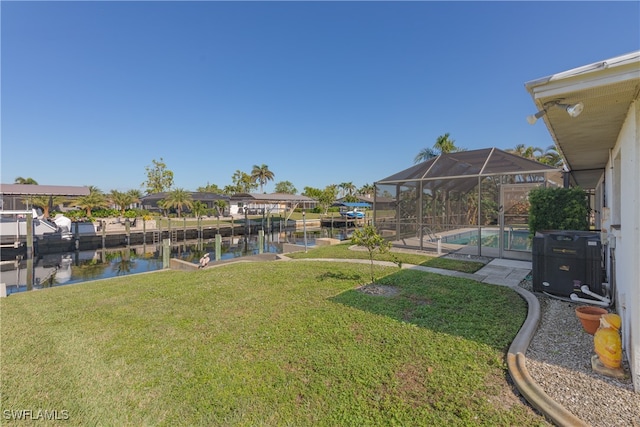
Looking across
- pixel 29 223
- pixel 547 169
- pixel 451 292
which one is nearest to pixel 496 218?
pixel 547 169

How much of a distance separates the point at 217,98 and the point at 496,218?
20.7 metres

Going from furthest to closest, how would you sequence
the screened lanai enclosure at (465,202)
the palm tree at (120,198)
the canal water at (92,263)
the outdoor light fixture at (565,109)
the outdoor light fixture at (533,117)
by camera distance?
the palm tree at (120,198) < the canal water at (92,263) < the screened lanai enclosure at (465,202) < the outdoor light fixture at (533,117) < the outdoor light fixture at (565,109)

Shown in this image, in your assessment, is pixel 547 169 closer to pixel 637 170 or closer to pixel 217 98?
pixel 637 170

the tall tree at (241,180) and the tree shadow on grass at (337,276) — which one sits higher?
the tall tree at (241,180)

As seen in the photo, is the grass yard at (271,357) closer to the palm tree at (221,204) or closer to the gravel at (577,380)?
the gravel at (577,380)

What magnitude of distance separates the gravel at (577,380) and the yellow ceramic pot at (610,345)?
0.15 meters

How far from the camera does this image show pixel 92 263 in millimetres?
16516

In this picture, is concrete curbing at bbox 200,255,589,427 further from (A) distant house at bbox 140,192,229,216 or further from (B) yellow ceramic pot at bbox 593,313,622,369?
(A) distant house at bbox 140,192,229,216

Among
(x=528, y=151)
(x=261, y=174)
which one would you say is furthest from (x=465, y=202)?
(x=261, y=174)

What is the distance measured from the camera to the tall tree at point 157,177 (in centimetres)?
4609

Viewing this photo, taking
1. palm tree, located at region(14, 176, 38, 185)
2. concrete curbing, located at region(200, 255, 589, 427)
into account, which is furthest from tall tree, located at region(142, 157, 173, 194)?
concrete curbing, located at region(200, 255, 589, 427)

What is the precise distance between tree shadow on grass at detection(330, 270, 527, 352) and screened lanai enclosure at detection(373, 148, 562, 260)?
395 cm

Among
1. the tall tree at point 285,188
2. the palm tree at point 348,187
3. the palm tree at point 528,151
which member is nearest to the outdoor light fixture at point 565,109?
Result: the palm tree at point 528,151

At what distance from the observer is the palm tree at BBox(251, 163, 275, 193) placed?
225ft
